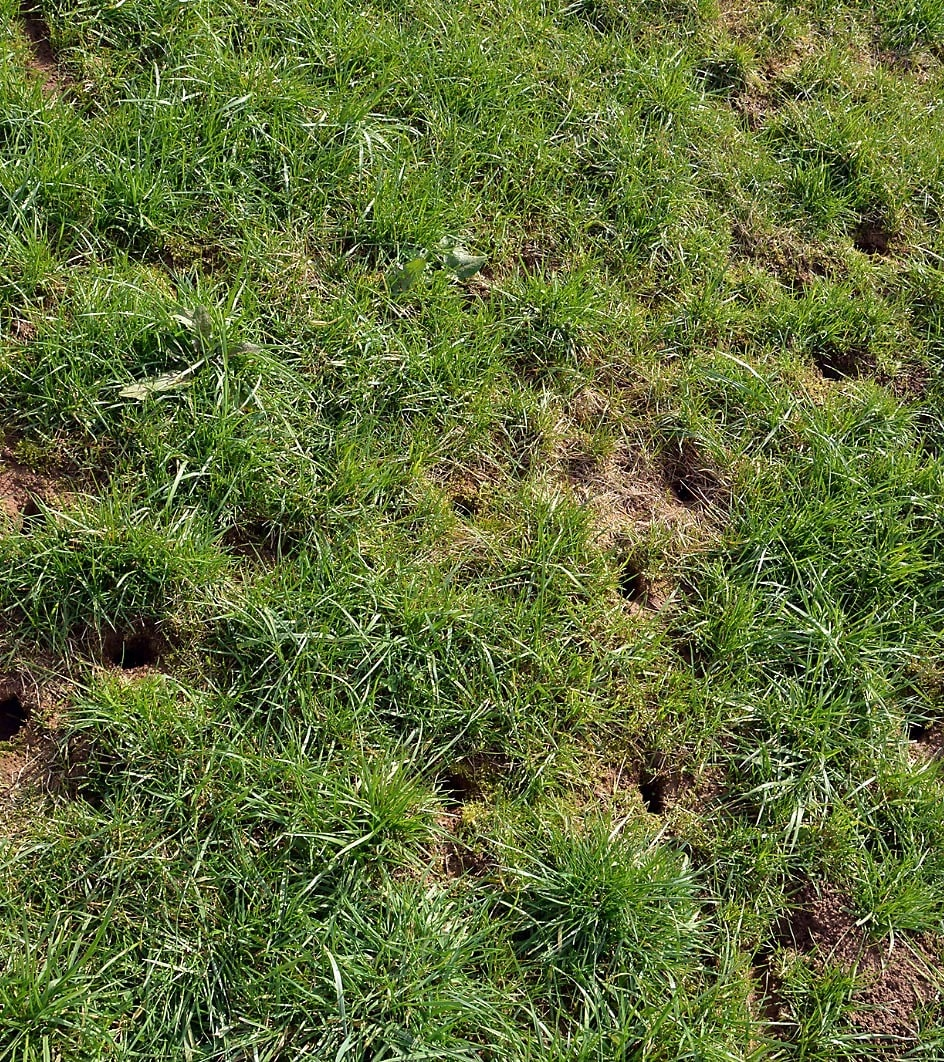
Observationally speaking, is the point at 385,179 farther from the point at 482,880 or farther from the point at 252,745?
the point at 482,880

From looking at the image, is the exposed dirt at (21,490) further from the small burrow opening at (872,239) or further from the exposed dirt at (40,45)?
the small burrow opening at (872,239)

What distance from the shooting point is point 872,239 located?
3430 mm

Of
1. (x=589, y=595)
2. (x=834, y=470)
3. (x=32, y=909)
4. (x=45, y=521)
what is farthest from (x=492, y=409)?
(x=32, y=909)

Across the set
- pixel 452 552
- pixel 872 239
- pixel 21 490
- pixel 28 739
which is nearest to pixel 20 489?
pixel 21 490

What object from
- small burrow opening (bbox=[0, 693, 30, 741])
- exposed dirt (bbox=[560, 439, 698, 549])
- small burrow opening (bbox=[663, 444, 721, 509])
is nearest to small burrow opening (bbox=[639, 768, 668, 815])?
exposed dirt (bbox=[560, 439, 698, 549])

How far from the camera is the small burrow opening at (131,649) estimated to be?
234 cm

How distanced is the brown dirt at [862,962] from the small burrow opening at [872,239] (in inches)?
81.6

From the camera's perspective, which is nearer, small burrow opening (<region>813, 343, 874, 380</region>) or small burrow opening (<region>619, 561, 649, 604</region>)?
small burrow opening (<region>619, 561, 649, 604</region>)

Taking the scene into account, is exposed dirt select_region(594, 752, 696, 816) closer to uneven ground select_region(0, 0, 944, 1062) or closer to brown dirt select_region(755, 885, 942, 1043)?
uneven ground select_region(0, 0, 944, 1062)

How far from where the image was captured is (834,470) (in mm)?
2875

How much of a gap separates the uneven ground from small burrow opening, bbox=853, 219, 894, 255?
0.8 inches

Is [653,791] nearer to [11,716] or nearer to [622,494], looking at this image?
[622,494]

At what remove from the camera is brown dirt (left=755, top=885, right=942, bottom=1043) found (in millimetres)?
2293

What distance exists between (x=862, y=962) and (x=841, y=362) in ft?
5.58
